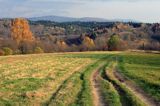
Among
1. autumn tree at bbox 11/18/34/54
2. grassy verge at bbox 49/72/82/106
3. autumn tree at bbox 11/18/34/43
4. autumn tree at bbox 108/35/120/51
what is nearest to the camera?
grassy verge at bbox 49/72/82/106

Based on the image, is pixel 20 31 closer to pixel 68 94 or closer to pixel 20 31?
pixel 20 31

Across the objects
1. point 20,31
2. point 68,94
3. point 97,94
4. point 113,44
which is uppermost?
point 68,94

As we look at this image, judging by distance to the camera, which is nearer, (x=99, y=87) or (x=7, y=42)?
(x=99, y=87)

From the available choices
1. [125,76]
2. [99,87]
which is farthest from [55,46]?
[99,87]

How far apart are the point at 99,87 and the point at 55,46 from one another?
302 ft

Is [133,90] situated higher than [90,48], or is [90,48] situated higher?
[133,90]

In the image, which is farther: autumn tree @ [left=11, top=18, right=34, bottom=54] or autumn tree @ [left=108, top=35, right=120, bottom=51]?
autumn tree @ [left=11, top=18, right=34, bottom=54]

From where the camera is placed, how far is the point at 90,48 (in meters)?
119

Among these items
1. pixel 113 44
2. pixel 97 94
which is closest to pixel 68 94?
pixel 97 94

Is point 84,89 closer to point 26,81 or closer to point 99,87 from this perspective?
point 99,87

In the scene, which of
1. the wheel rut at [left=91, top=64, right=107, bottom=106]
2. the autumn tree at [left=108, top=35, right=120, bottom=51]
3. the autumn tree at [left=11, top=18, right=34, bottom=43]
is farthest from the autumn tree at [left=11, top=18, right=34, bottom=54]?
the wheel rut at [left=91, top=64, right=107, bottom=106]

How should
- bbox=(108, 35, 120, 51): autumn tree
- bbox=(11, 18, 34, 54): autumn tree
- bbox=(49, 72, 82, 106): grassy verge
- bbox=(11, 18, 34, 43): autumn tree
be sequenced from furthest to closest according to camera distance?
bbox=(11, 18, 34, 43): autumn tree
bbox=(11, 18, 34, 54): autumn tree
bbox=(108, 35, 120, 51): autumn tree
bbox=(49, 72, 82, 106): grassy verge

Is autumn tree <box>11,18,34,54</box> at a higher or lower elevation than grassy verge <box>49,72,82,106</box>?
lower

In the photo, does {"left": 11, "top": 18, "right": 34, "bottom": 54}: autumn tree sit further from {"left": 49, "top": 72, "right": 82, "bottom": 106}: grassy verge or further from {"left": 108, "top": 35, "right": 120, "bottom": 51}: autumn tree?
{"left": 49, "top": 72, "right": 82, "bottom": 106}: grassy verge
